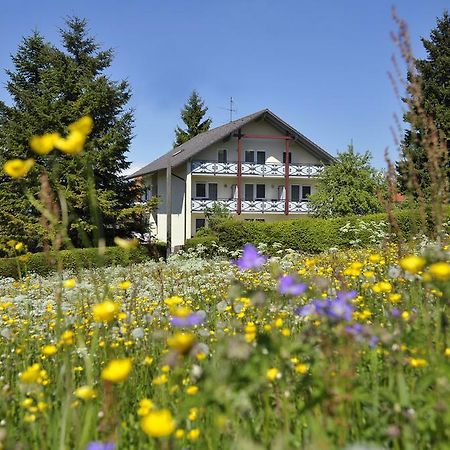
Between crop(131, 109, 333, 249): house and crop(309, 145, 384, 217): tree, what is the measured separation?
635cm

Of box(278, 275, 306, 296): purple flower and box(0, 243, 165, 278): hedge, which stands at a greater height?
box(278, 275, 306, 296): purple flower

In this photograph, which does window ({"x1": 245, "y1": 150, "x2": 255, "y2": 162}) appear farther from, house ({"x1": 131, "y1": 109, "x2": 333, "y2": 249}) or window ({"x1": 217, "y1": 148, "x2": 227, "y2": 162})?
window ({"x1": 217, "y1": 148, "x2": 227, "y2": 162})

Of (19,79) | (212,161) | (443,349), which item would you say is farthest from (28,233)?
(443,349)

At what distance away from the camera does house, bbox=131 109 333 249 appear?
106ft

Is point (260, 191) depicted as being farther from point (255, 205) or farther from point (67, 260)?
point (67, 260)

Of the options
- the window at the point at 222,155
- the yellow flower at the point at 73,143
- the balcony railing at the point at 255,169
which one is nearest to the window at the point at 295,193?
the balcony railing at the point at 255,169

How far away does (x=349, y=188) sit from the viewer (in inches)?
1025

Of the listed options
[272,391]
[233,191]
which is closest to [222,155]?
[233,191]

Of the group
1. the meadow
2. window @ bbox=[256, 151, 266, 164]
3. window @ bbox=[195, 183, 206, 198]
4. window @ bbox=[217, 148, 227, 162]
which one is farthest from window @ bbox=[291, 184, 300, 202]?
the meadow

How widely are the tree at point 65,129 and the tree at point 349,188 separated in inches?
408

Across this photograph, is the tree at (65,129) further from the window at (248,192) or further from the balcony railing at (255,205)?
Answer: the window at (248,192)

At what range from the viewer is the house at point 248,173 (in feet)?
106

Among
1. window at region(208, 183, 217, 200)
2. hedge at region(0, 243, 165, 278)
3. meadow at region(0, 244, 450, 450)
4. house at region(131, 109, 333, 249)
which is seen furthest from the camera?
window at region(208, 183, 217, 200)

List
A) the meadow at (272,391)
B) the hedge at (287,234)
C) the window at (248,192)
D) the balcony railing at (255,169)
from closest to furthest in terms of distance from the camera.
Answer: the meadow at (272,391), the hedge at (287,234), the balcony railing at (255,169), the window at (248,192)
